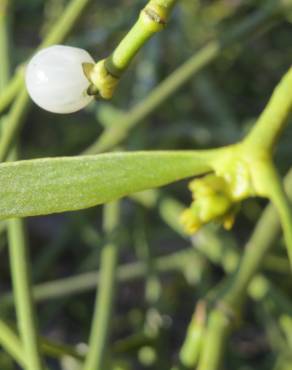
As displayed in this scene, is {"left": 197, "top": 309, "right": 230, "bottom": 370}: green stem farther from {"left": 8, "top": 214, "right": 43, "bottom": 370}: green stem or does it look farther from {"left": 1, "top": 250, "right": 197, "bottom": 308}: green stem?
{"left": 1, "top": 250, "right": 197, "bottom": 308}: green stem

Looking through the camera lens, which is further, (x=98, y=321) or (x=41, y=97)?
(x=98, y=321)

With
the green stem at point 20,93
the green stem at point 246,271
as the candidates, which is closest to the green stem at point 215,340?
the green stem at point 246,271

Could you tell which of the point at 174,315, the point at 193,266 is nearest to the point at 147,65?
the point at 193,266

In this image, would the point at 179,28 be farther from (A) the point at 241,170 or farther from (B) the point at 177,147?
(A) the point at 241,170

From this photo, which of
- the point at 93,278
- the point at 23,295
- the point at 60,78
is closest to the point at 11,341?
the point at 23,295

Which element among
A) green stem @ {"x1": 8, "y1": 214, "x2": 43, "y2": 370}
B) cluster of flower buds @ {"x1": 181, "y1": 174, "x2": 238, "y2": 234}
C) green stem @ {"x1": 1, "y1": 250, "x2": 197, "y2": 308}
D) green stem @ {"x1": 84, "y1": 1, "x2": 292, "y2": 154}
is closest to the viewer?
cluster of flower buds @ {"x1": 181, "y1": 174, "x2": 238, "y2": 234}

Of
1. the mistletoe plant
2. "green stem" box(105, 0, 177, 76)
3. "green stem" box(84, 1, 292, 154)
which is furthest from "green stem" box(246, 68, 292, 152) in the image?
"green stem" box(84, 1, 292, 154)
